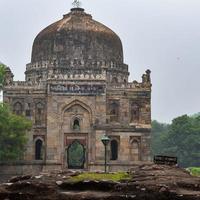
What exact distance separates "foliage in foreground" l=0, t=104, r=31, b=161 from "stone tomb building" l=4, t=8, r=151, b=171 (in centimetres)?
278

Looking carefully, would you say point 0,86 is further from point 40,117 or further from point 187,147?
point 187,147

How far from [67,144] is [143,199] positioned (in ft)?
114

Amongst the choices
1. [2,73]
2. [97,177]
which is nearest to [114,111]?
[2,73]

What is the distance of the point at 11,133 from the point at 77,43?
1019cm

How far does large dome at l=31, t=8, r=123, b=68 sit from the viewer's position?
48719mm

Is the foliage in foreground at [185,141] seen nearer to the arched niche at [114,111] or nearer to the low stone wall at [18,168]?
the arched niche at [114,111]

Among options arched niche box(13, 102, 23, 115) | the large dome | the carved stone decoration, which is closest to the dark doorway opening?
the carved stone decoration

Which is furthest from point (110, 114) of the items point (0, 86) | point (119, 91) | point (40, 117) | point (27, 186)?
point (27, 186)

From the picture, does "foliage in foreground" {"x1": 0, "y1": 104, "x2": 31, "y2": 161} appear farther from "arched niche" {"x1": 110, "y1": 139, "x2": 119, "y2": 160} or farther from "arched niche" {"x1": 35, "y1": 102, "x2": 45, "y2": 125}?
"arched niche" {"x1": 110, "y1": 139, "x2": 119, "y2": 160}

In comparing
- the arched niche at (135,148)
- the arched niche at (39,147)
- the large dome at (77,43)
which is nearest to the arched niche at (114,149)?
the arched niche at (135,148)

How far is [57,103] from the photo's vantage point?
4525 cm

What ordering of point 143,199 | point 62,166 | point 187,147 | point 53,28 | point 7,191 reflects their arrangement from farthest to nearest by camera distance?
point 187,147, point 53,28, point 62,166, point 7,191, point 143,199

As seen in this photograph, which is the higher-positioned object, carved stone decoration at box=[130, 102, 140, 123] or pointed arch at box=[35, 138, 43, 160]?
carved stone decoration at box=[130, 102, 140, 123]

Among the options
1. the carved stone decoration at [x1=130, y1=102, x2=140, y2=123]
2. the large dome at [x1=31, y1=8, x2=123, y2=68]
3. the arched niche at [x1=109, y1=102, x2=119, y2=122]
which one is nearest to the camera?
the arched niche at [x1=109, y1=102, x2=119, y2=122]
